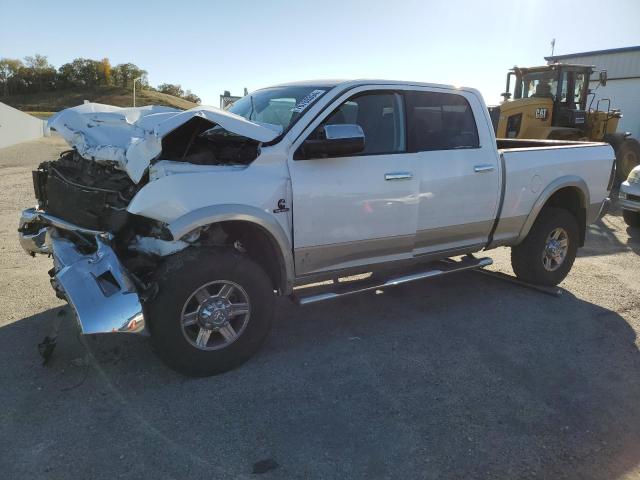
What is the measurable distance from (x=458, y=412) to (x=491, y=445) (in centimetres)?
35

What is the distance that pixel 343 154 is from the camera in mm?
3762

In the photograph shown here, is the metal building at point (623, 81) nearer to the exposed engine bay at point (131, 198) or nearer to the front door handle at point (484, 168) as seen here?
the front door handle at point (484, 168)

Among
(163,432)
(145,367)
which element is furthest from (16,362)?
(163,432)

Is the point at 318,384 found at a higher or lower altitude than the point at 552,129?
lower

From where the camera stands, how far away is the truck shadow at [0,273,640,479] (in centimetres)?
279

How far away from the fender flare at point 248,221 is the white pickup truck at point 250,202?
0.4 inches

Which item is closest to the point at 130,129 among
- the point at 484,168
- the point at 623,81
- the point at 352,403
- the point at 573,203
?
the point at 352,403

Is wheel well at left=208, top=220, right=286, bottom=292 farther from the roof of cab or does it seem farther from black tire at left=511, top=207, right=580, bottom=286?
black tire at left=511, top=207, right=580, bottom=286

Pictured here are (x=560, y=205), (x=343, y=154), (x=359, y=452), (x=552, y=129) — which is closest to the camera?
(x=359, y=452)

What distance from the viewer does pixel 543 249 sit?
18.3 ft

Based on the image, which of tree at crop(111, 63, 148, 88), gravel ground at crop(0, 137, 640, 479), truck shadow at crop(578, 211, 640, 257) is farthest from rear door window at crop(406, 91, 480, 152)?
tree at crop(111, 63, 148, 88)

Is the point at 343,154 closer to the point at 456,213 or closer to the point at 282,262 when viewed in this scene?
the point at 282,262

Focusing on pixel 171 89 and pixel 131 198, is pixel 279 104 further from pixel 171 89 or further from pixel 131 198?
pixel 171 89

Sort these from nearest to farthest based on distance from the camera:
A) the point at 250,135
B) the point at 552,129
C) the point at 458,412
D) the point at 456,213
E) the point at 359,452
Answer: the point at 359,452 → the point at 458,412 → the point at 250,135 → the point at 456,213 → the point at 552,129
